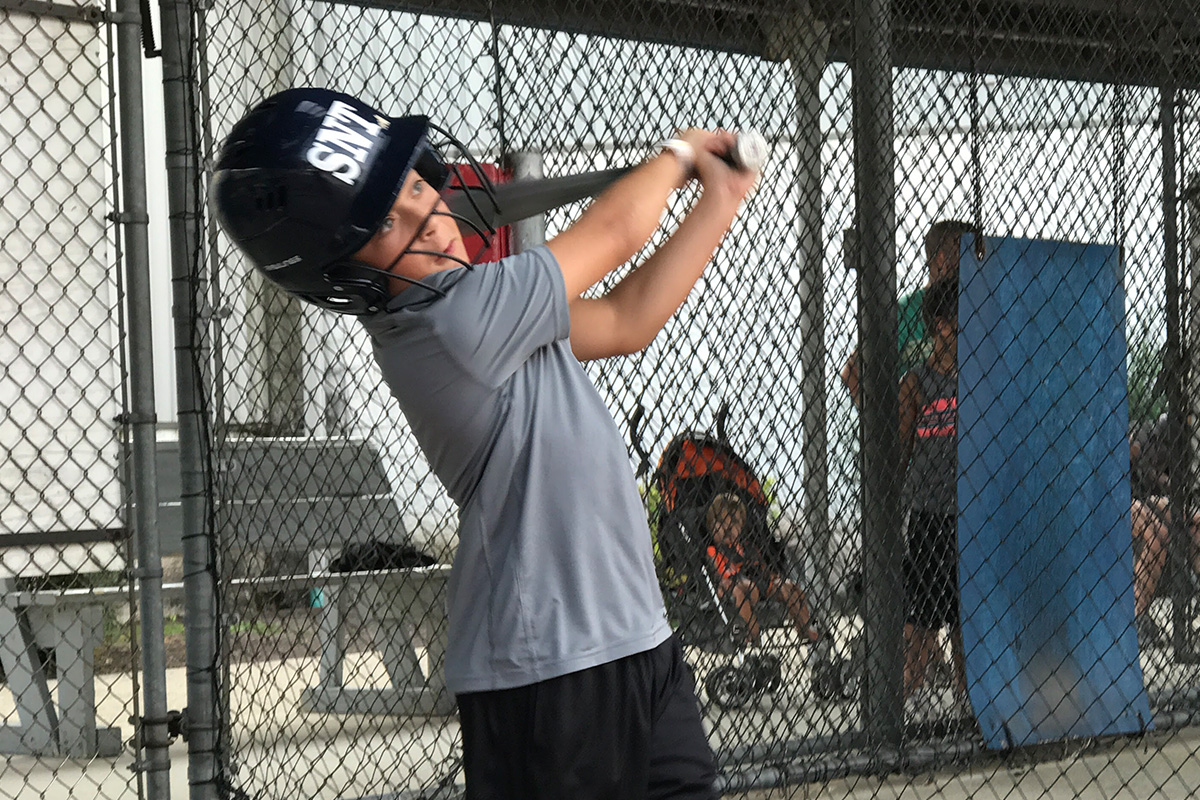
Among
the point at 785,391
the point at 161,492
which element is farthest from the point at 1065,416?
the point at 161,492

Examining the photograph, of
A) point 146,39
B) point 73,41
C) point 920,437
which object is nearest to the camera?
point 146,39

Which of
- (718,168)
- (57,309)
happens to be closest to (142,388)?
(57,309)

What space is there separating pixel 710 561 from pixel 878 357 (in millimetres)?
1215

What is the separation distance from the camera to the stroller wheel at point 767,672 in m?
4.05

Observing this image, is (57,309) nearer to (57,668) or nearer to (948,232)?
(57,668)

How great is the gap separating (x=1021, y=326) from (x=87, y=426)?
2.83 metres

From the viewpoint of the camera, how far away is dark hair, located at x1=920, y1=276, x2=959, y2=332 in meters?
3.98

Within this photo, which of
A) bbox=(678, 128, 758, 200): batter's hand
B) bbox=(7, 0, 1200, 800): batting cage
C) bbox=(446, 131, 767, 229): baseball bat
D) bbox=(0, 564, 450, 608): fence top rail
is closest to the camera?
bbox=(678, 128, 758, 200): batter's hand

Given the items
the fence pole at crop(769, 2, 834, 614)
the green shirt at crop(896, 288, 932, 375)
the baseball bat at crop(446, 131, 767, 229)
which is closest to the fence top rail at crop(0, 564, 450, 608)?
the fence pole at crop(769, 2, 834, 614)

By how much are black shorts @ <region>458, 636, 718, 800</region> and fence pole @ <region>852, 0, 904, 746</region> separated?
2.32 meters

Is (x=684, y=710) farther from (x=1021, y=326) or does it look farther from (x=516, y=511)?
(x=1021, y=326)

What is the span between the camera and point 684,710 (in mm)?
A: 1723

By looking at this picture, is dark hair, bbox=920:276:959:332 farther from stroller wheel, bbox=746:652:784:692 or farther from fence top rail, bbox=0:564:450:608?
fence top rail, bbox=0:564:450:608

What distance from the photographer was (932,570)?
14.0ft
